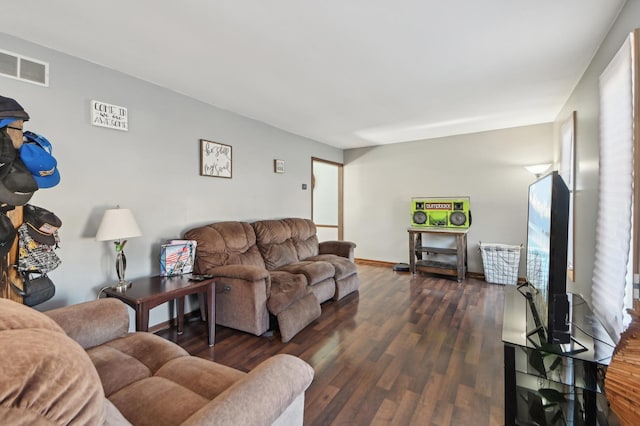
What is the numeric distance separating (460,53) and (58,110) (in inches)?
118

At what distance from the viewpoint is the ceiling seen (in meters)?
1.64

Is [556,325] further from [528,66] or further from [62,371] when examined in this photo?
[528,66]

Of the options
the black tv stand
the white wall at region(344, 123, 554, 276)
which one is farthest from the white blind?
the white wall at region(344, 123, 554, 276)

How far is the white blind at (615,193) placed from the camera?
1.47m

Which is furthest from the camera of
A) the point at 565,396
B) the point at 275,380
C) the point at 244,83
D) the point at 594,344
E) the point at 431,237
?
the point at 431,237

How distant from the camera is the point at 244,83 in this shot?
2637 millimetres

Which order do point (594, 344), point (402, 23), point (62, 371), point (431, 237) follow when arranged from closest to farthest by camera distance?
point (62, 371)
point (594, 344)
point (402, 23)
point (431, 237)

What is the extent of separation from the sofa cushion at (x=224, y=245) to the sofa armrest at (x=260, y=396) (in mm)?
1917

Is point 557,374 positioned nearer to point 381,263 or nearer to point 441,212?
point 441,212

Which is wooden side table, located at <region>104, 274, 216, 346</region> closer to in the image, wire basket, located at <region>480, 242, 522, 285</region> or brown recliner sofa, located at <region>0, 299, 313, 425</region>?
brown recliner sofa, located at <region>0, 299, 313, 425</region>

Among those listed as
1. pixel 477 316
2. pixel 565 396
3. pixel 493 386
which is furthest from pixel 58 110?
pixel 477 316

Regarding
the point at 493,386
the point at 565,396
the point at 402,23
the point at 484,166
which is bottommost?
the point at 493,386

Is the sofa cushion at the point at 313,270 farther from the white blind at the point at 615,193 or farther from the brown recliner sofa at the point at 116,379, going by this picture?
the white blind at the point at 615,193

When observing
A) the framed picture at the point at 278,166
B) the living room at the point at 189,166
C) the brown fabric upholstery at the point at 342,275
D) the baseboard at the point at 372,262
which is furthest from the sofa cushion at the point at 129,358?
the baseboard at the point at 372,262
